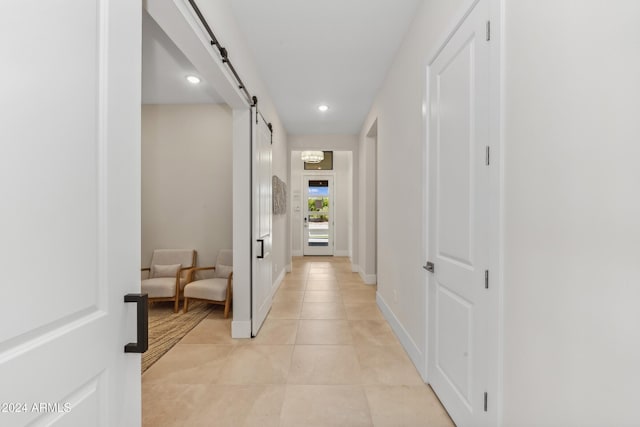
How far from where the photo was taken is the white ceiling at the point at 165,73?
2.83 m

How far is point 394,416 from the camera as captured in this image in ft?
5.95

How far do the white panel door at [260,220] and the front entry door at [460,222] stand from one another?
1713 millimetres

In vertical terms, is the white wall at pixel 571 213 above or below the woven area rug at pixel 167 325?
above

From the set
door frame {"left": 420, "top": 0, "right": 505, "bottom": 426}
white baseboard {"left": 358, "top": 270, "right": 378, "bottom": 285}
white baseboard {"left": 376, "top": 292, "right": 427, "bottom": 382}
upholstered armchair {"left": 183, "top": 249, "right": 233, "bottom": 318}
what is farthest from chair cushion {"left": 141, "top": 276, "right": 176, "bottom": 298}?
door frame {"left": 420, "top": 0, "right": 505, "bottom": 426}

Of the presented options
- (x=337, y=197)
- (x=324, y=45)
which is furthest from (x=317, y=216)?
(x=324, y=45)

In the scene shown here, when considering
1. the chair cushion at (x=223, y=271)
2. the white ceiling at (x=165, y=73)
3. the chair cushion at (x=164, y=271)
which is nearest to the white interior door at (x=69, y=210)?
the white ceiling at (x=165, y=73)

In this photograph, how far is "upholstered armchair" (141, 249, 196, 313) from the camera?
3.81m

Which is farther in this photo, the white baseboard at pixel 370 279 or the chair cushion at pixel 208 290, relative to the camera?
the white baseboard at pixel 370 279

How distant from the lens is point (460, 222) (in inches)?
65.6

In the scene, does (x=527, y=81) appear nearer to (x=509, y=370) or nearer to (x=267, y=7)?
(x=509, y=370)

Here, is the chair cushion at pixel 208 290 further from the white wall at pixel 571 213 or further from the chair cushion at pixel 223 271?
the white wall at pixel 571 213

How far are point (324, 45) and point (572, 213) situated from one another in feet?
8.92

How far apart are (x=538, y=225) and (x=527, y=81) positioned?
544 mm

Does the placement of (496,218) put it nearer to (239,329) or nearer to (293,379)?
(293,379)
